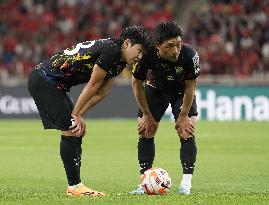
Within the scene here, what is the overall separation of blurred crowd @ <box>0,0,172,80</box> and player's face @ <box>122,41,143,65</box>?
20014mm

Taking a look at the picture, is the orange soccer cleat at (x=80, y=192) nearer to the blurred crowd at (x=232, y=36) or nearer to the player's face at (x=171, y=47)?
the player's face at (x=171, y=47)

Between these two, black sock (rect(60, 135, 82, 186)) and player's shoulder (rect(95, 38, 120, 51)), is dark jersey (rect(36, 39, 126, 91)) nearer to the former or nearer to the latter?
player's shoulder (rect(95, 38, 120, 51))

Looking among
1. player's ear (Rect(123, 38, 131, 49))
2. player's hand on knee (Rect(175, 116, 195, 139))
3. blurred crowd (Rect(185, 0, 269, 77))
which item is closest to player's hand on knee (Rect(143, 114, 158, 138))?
player's hand on knee (Rect(175, 116, 195, 139))

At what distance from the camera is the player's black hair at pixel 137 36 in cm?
891

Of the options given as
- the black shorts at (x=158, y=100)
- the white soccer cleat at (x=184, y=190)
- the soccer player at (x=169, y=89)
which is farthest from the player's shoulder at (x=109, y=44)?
the white soccer cleat at (x=184, y=190)

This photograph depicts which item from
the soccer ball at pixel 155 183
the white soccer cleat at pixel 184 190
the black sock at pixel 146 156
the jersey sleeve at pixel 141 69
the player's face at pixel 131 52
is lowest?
the white soccer cleat at pixel 184 190

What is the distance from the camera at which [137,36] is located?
8.91 metres

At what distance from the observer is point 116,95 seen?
86.7ft

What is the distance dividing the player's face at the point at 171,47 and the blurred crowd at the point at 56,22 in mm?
19864

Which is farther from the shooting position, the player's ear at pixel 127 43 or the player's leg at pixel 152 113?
the player's leg at pixel 152 113

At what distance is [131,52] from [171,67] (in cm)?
75

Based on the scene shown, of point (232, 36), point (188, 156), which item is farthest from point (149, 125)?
Result: point (232, 36)

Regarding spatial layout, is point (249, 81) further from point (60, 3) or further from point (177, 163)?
point (177, 163)

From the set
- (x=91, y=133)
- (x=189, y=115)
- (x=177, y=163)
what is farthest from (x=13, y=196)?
(x=91, y=133)
